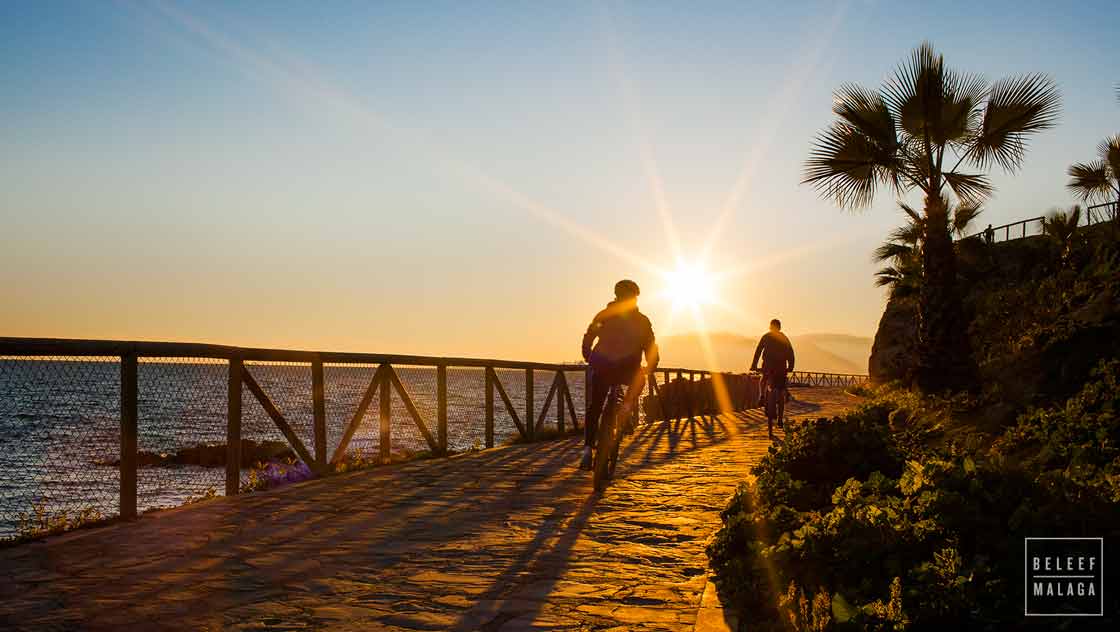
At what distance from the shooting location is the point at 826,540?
4008 millimetres

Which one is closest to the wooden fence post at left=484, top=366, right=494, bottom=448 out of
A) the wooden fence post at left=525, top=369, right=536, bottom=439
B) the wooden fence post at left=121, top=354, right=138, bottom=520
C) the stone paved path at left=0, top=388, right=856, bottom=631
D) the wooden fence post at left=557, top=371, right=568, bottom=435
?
the wooden fence post at left=525, top=369, right=536, bottom=439

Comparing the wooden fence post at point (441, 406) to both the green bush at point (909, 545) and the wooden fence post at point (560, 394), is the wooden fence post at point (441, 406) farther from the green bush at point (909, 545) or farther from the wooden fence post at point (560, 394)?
the green bush at point (909, 545)

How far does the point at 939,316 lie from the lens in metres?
13.7

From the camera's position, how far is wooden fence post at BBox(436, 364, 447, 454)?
41.4 ft

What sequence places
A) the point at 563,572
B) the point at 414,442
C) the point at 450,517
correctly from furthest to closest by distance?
the point at 414,442 < the point at 450,517 < the point at 563,572

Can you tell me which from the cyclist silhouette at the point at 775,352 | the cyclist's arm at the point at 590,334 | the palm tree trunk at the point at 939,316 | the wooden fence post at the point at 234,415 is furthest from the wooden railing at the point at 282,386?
the palm tree trunk at the point at 939,316

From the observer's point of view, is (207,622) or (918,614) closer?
(918,614)

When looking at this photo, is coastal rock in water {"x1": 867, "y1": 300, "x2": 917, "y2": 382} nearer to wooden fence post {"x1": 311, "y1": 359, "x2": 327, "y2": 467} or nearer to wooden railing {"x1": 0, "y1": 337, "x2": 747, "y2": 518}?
wooden railing {"x1": 0, "y1": 337, "x2": 747, "y2": 518}

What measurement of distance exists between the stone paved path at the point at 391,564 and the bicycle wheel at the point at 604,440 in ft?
0.66

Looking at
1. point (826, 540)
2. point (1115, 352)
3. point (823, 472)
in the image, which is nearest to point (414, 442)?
point (823, 472)

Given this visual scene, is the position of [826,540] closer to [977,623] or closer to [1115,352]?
[977,623]

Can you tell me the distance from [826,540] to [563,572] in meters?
1.71

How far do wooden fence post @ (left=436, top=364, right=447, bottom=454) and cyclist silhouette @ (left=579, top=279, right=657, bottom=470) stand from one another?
3.99 metres

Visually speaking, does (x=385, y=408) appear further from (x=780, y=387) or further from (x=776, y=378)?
(x=780, y=387)
